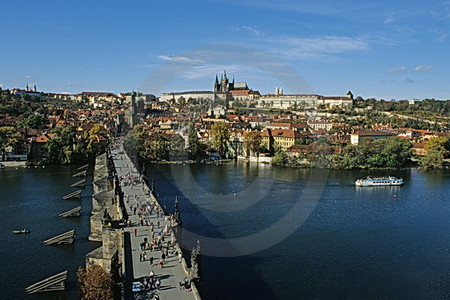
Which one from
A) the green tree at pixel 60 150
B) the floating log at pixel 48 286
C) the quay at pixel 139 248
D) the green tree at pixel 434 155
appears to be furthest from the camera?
the green tree at pixel 434 155

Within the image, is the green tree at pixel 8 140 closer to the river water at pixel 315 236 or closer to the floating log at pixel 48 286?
the river water at pixel 315 236

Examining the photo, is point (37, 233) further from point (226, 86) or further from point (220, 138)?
point (226, 86)

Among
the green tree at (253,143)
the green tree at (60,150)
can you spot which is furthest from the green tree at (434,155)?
the green tree at (60,150)

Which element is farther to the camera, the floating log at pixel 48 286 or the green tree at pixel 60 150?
the green tree at pixel 60 150

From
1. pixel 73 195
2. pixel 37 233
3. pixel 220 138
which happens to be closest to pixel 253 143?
pixel 220 138

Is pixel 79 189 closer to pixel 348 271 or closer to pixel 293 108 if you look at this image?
pixel 348 271

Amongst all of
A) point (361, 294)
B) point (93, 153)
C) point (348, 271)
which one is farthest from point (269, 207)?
point (93, 153)
